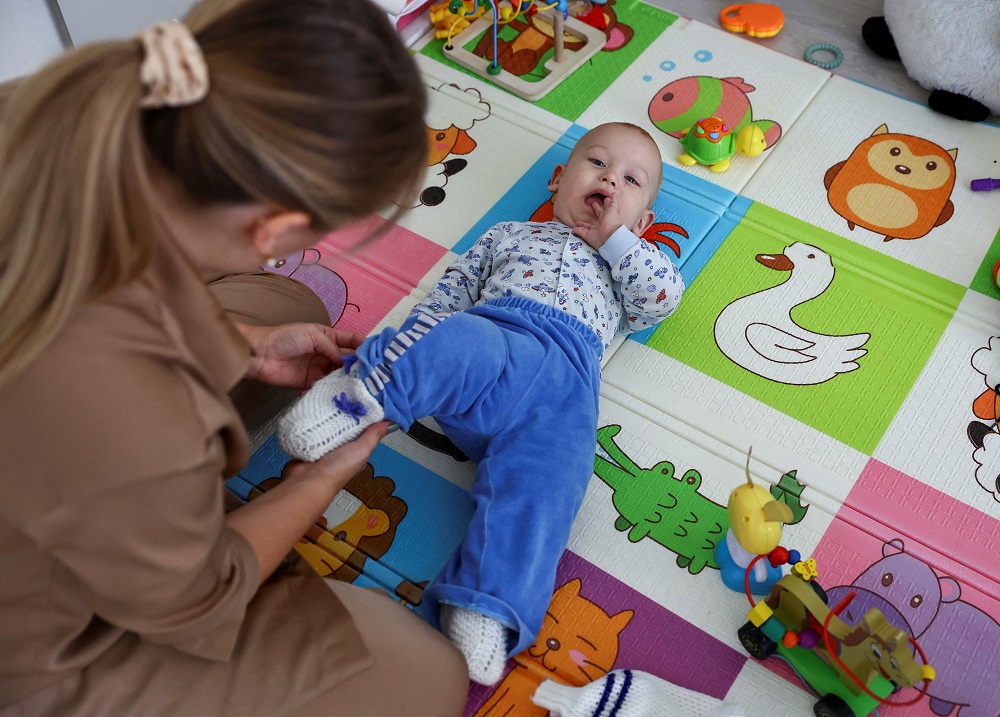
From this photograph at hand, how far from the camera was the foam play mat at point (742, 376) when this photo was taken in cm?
116

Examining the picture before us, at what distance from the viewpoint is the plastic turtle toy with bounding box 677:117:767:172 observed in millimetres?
1627

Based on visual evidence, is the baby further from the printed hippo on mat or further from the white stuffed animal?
the white stuffed animal

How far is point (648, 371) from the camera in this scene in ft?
4.61

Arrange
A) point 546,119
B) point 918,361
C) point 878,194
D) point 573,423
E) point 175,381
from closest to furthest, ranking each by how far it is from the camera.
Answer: point 175,381 → point 573,423 → point 918,361 → point 878,194 → point 546,119

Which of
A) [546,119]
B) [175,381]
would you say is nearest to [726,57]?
[546,119]

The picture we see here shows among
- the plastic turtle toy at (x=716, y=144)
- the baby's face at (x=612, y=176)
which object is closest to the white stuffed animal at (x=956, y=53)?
the plastic turtle toy at (x=716, y=144)

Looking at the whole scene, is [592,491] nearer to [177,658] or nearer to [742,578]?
[742,578]

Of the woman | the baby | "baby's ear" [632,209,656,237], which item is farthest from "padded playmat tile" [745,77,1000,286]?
the woman

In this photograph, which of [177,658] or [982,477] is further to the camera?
[982,477]

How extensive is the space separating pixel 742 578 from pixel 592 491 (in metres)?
0.23

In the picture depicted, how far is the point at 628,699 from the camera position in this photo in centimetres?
105

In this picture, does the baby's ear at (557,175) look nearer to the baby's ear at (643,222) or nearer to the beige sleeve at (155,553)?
the baby's ear at (643,222)

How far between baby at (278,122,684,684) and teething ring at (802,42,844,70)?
643 millimetres

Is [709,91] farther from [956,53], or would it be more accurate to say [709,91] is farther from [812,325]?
[812,325]
